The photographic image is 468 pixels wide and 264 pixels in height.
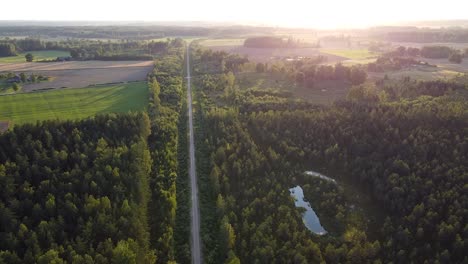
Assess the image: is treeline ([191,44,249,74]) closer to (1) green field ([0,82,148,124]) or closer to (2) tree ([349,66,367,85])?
(1) green field ([0,82,148,124])

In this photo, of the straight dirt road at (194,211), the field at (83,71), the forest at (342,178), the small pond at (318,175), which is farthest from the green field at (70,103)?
the small pond at (318,175)

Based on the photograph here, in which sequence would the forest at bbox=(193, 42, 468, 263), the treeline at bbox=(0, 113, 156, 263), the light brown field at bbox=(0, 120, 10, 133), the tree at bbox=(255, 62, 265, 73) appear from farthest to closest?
the tree at bbox=(255, 62, 265, 73) → the light brown field at bbox=(0, 120, 10, 133) → the forest at bbox=(193, 42, 468, 263) → the treeline at bbox=(0, 113, 156, 263)

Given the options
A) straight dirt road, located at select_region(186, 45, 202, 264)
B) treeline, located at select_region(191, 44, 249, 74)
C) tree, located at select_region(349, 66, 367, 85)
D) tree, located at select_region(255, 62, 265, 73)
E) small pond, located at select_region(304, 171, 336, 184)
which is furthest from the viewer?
treeline, located at select_region(191, 44, 249, 74)

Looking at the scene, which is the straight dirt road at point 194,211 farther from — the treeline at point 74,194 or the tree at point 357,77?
the tree at point 357,77

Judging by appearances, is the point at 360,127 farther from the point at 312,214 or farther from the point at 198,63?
the point at 198,63

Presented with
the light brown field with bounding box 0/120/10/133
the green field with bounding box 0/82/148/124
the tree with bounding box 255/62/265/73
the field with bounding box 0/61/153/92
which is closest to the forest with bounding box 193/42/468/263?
the green field with bounding box 0/82/148/124

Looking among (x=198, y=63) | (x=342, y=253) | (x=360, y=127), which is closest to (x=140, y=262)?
(x=342, y=253)

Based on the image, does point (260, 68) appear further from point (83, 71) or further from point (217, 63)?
point (83, 71)
